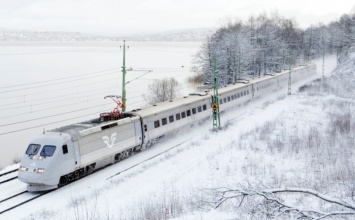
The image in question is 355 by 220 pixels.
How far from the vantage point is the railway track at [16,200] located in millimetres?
16828

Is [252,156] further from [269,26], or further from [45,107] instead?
[269,26]

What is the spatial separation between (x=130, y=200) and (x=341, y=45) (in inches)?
4760

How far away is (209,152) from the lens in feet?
79.7

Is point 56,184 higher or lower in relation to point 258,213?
lower

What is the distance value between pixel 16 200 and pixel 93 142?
4.94 meters

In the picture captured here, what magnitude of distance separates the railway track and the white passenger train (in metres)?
0.41

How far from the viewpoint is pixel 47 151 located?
18.8 metres

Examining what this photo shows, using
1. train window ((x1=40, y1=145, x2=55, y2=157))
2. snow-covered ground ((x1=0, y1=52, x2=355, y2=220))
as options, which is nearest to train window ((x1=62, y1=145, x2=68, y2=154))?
train window ((x1=40, y1=145, x2=55, y2=157))

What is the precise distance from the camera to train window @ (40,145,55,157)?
18641 millimetres

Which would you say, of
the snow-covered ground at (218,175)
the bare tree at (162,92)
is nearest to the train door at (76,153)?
the snow-covered ground at (218,175)

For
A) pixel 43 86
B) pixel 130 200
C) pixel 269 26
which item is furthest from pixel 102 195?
pixel 269 26

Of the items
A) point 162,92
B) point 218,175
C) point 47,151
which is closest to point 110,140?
point 47,151

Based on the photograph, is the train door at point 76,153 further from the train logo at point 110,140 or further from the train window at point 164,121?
the train window at point 164,121

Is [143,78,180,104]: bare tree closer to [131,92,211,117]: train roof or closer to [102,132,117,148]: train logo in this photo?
[131,92,211,117]: train roof
